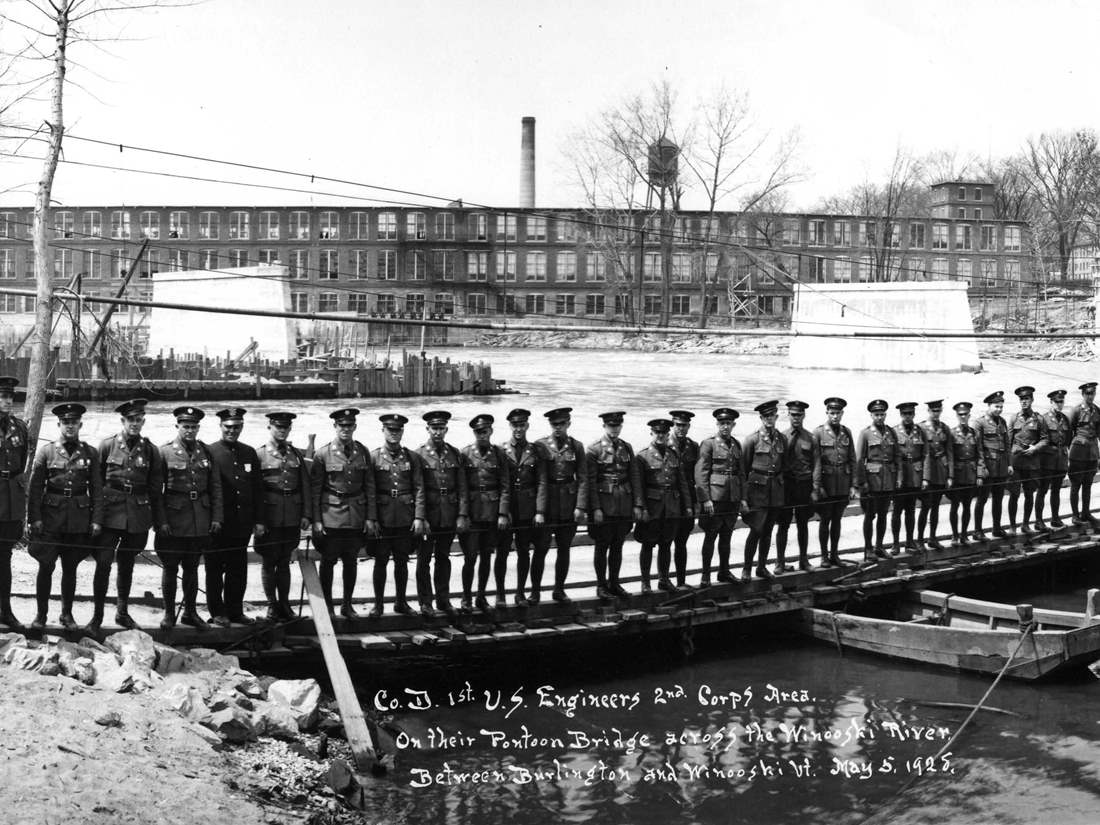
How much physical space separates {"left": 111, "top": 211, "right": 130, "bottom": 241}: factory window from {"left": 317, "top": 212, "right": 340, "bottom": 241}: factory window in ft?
35.6

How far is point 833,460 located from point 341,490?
5.54 metres

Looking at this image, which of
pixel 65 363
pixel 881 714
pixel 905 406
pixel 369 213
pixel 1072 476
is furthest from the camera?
pixel 369 213

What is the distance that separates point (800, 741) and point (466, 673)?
3.00 m

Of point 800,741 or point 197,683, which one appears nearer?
point 197,683

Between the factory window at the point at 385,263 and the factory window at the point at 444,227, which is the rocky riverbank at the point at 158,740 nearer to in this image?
the factory window at the point at 385,263

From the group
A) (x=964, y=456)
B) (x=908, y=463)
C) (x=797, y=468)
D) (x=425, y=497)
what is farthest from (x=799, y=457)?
(x=425, y=497)

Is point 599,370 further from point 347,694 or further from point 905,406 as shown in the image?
point 347,694

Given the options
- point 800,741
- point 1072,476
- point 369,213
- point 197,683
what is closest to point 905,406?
point 1072,476

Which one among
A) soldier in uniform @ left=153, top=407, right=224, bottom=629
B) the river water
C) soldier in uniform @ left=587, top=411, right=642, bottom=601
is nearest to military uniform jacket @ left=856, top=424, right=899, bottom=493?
the river water

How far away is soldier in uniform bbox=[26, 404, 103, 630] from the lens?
935 centimetres

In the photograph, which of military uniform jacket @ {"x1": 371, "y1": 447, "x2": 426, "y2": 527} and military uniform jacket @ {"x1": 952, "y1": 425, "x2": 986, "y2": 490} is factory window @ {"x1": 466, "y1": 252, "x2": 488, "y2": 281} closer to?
military uniform jacket @ {"x1": 952, "y1": 425, "x2": 986, "y2": 490}

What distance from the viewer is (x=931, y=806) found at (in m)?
8.74

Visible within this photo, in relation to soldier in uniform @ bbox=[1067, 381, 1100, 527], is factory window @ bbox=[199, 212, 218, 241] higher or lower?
higher

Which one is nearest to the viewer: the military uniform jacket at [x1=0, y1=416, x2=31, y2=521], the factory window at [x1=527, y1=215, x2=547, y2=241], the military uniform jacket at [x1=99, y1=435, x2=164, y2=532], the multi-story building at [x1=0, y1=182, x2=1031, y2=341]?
the military uniform jacket at [x1=0, y1=416, x2=31, y2=521]
